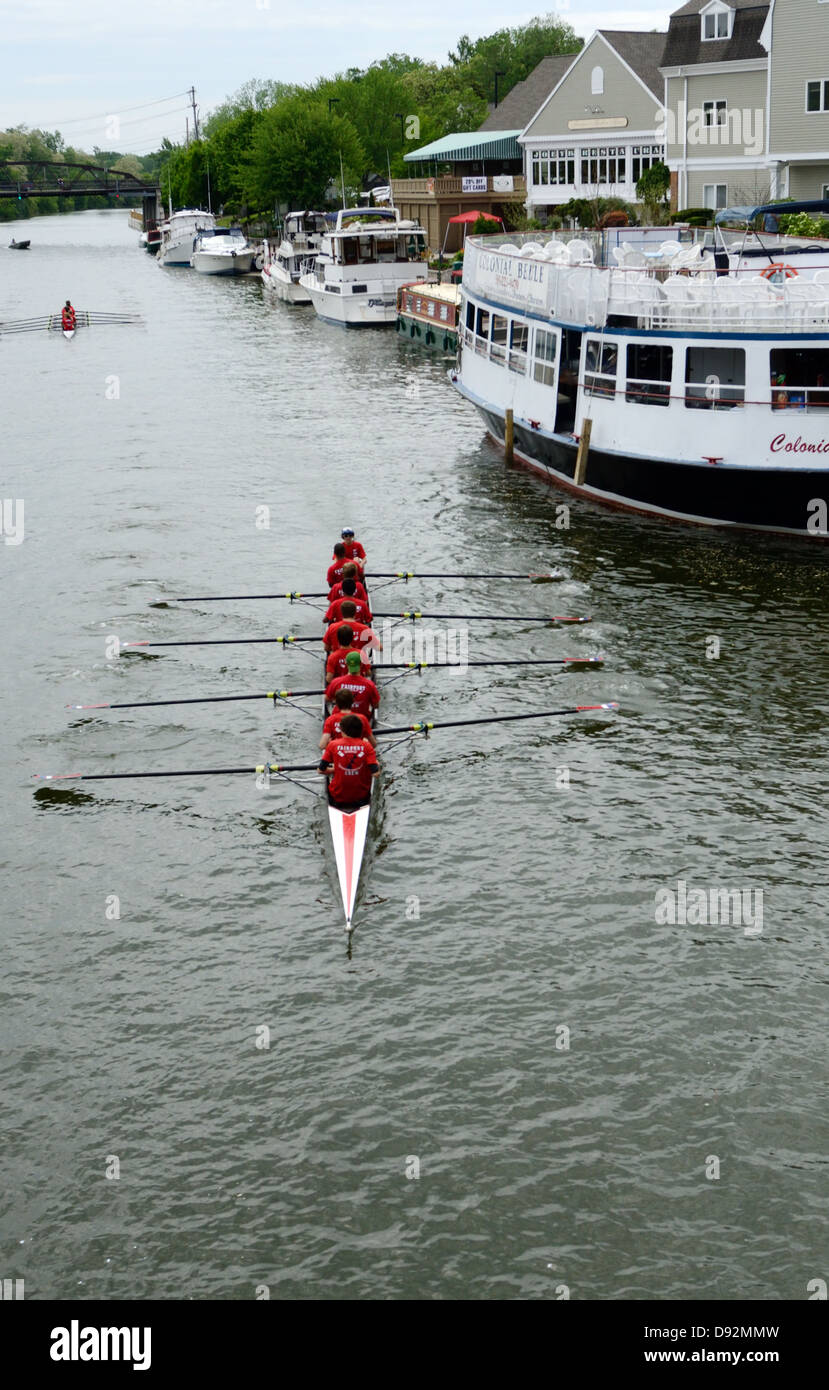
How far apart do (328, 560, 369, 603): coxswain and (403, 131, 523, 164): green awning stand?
73276 mm

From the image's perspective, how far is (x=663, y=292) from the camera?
28625 millimetres

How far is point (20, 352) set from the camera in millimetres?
64625

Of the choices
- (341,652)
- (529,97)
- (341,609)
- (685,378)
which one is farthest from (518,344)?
(529,97)

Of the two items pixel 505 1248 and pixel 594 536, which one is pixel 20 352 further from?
pixel 505 1248

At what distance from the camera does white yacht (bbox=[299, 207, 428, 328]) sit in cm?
6956

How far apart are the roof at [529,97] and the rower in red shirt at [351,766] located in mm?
82235

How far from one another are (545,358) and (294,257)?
2158 inches

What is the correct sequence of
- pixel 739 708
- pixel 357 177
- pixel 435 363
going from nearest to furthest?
pixel 739 708, pixel 435 363, pixel 357 177

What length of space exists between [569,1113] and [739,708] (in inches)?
380

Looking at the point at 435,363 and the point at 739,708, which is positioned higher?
the point at 435,363

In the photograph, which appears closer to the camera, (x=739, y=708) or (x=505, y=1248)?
(x=505, y=1248)

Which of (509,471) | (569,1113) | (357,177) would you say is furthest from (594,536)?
(357,177)

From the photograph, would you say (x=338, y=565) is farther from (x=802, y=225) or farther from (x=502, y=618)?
(x=802, y=225)
